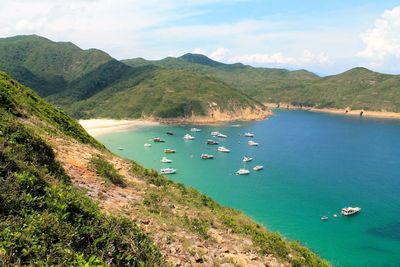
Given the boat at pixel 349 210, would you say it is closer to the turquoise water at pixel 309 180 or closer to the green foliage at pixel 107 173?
the turquoise water at pixel 309 180

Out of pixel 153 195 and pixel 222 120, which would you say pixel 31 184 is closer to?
pixel 153 195

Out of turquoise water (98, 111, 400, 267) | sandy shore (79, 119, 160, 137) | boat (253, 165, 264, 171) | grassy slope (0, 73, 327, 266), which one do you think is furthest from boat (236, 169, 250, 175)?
sandy shore (79, 119, 160, 137)

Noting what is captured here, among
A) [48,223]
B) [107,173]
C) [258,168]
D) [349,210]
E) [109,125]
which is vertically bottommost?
[349,210]

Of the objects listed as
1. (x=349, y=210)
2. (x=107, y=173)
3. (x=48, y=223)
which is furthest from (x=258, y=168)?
(x=48, y=223)

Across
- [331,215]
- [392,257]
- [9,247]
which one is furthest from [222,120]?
[9,247]

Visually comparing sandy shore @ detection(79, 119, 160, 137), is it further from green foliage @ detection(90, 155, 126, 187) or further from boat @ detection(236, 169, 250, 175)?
green foliage @ detection(90, 155, 126, 187)

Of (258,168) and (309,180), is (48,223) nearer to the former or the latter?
(309,180)
